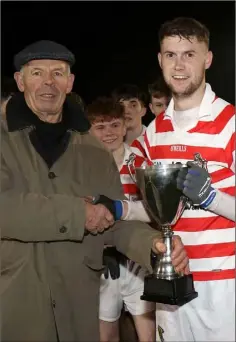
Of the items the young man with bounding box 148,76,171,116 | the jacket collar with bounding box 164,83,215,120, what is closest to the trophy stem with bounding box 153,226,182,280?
the jacket collar with bounding box 164,83,215,120

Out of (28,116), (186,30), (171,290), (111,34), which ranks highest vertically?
(111,34)

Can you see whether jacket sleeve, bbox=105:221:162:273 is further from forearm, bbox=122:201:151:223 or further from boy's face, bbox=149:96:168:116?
boy's face, bbox=149:96:168:116

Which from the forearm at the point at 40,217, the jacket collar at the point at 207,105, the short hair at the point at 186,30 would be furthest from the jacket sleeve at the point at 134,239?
the short hair at the point at 186,30

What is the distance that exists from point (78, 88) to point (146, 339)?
3353 millimetres

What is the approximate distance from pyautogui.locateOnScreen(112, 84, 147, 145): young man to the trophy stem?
60.6 inches

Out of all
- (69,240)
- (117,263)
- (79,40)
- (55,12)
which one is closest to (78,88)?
(79,40)

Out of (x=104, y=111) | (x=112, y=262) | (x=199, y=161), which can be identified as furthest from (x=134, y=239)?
(x=104, y=111)

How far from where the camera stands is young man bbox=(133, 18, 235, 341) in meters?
1.79

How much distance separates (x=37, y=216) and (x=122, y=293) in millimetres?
1070

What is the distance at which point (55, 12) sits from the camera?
4840 mm

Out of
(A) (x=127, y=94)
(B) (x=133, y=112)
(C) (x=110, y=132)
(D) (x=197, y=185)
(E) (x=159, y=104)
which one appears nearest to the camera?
(D) (x=197, y=185)

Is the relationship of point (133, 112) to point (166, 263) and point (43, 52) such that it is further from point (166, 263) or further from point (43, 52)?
point (166, 263)

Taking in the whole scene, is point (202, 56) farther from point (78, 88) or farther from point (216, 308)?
point (78, 88)

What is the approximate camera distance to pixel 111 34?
17.2ft
